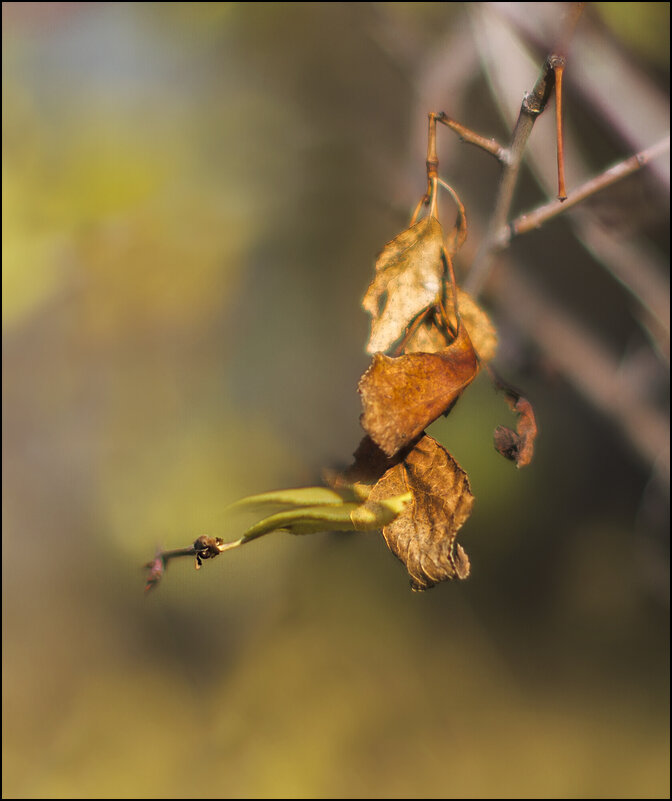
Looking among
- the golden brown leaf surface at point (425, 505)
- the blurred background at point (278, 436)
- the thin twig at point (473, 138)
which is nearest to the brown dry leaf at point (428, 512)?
the golden brown leaf surface at point (425, 505)

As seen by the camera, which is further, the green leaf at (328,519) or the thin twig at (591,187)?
the thin twig at (591,187)

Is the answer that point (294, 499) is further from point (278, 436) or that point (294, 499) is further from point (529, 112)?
point (278, 436)

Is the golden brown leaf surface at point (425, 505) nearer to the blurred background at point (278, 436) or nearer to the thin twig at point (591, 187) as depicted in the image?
the thin twig at point (591, 187)

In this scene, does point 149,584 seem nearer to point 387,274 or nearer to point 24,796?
point 387,274

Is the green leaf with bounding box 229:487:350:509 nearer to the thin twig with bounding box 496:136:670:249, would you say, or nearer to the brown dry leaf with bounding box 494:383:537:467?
the brown dry leaf with bounding box 494:383:537:467

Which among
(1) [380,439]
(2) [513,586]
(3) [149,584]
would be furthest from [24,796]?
(1) [380,439]

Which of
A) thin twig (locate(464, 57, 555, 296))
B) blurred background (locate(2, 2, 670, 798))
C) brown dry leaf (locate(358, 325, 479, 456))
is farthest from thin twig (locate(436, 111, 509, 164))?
blurred background (locate(2, 2, 670, 798))

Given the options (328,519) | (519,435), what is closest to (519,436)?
(519,435)
